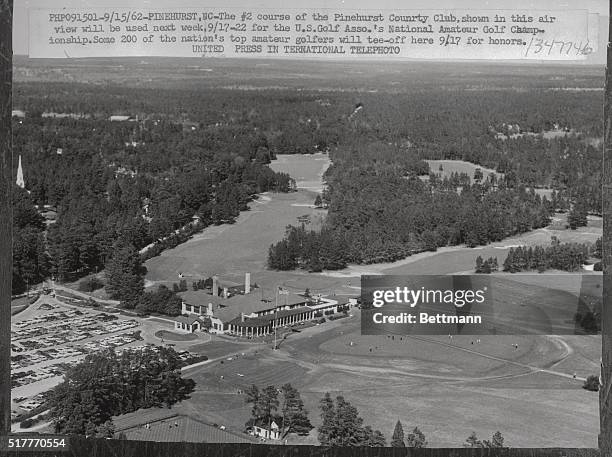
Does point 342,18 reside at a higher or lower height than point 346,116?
higher

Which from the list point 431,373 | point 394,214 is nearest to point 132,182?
point 394,214

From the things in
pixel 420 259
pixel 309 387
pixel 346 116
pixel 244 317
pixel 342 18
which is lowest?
pixel 309 387

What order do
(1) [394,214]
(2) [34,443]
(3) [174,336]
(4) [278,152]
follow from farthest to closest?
1. (4) [278,152]
2. (1) [394,214]
3. (3) [174,336]
4. (2) [34,443]

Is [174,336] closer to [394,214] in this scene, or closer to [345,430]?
[345,430]

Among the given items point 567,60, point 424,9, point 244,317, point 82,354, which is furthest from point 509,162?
point 82,354

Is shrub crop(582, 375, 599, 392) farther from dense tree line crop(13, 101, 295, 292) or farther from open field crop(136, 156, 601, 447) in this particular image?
dense tree line crop(13, 101, 295, 292)

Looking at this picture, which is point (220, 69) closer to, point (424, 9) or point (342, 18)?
point (342, 18)

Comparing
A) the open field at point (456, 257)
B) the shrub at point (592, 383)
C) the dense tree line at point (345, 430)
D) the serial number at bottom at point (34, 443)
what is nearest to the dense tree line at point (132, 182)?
the open field at point (456, 257)
